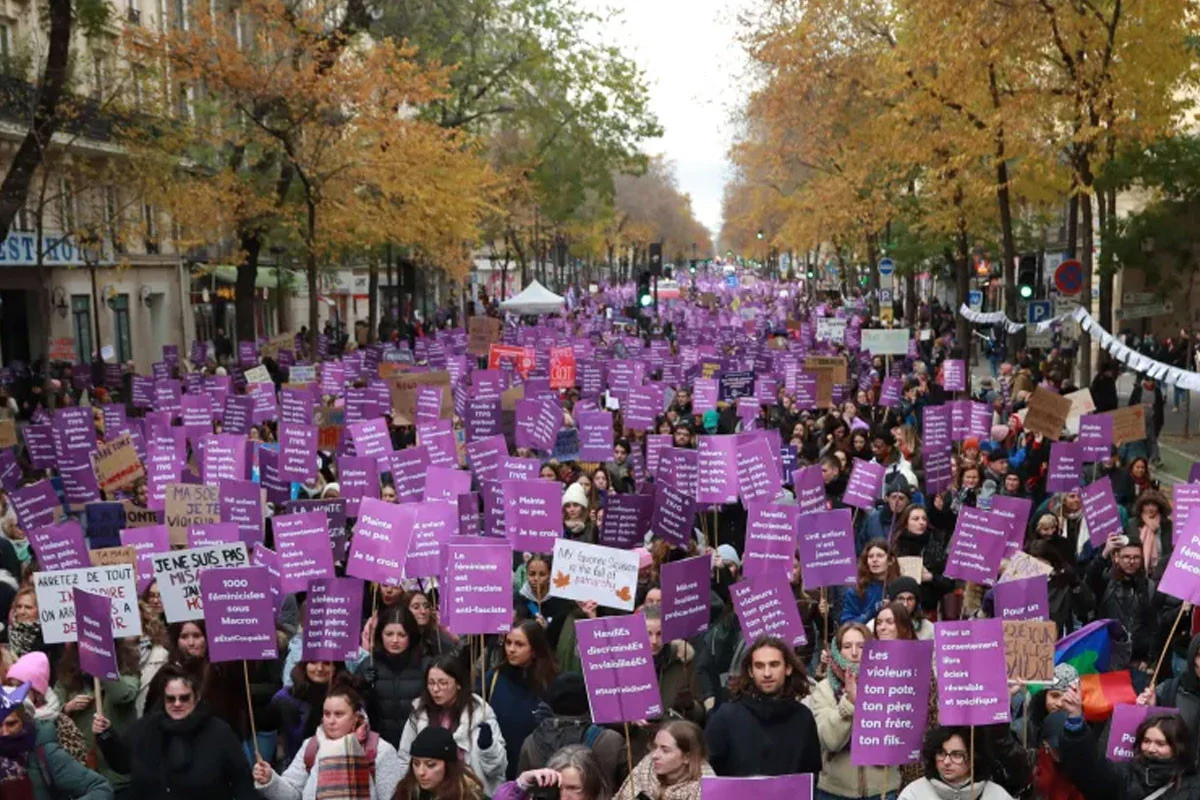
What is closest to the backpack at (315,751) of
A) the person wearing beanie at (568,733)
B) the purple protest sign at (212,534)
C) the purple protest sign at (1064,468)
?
the person wearing beanie at (568,733)

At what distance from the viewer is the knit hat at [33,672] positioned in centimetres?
750

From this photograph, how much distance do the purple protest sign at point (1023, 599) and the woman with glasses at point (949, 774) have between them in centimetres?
205

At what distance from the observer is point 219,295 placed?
173 ft

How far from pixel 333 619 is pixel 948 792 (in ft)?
12.0

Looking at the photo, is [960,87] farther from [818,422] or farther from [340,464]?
[340,464]

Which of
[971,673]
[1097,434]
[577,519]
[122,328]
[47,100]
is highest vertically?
[47,100]

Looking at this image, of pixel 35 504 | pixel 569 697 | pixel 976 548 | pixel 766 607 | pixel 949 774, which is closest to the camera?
pixel 949 774

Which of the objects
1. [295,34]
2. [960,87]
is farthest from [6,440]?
[295,34]

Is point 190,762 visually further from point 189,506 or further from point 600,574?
point 189,506

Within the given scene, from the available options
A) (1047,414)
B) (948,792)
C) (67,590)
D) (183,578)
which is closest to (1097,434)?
(1047,414)

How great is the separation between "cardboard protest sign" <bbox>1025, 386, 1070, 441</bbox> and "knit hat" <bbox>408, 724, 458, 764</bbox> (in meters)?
11.4

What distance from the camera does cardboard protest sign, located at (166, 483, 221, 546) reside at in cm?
1248

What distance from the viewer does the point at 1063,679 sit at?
7578mm

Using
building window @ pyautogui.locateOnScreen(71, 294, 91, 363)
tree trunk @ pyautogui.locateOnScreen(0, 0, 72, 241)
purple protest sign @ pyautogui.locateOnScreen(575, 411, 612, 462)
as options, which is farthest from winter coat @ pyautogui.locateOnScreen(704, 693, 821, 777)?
building window @ pyautogui.locateOnScreen(71, 294, 91, 363)
